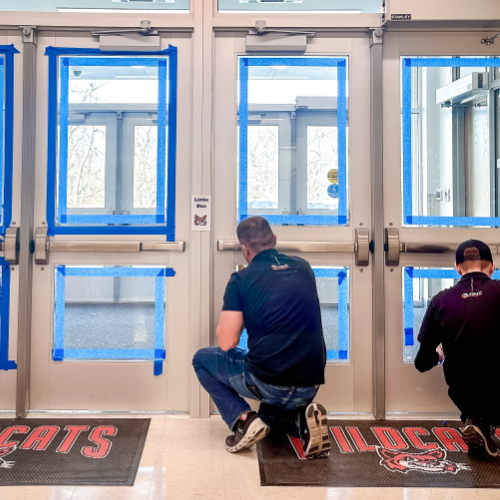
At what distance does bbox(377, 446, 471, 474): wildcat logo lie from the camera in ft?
7.57

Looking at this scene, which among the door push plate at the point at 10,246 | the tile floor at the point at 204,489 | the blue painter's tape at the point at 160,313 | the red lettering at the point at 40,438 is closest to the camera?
the tile floor at the point at 204,489

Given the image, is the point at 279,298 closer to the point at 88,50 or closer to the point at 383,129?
the point at 383,129

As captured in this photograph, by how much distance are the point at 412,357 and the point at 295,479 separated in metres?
1.19

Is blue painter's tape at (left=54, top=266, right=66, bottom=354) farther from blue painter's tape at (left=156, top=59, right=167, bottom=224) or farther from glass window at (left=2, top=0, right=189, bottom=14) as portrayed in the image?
glass window at (left=2, top=0, right=189, bottom=14)

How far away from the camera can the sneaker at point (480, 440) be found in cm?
240

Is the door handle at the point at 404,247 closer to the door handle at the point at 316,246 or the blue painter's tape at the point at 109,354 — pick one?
the door handle at the point at 316,246

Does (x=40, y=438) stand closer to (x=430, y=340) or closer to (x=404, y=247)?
(x=430, y=340)

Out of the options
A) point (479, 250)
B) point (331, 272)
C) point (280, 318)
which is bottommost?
point (280, 318)

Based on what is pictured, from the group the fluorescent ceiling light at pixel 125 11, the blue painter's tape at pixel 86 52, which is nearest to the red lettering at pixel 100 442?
the blue painter's tape at pixel 86 52

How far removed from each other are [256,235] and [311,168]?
31.7 inches

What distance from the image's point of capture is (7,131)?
3.03m

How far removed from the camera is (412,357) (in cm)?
308

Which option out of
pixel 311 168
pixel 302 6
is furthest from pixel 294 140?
pixel 302 6

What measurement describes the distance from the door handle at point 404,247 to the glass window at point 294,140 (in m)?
0.28
